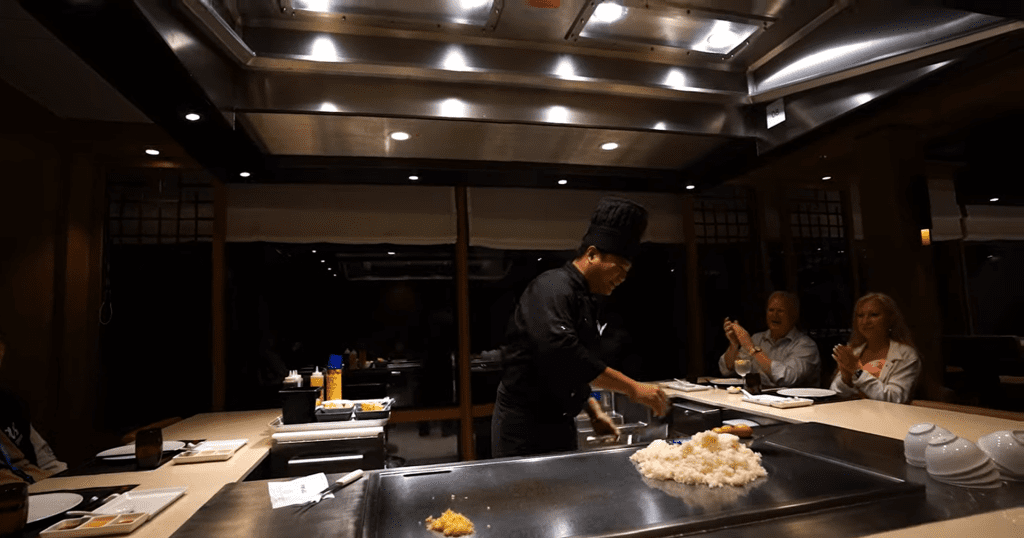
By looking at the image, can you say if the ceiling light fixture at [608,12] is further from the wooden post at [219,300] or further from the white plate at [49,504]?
the wooden post at [219,300]

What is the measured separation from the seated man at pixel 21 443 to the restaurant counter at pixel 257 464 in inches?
21.7

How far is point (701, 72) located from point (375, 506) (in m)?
2.59

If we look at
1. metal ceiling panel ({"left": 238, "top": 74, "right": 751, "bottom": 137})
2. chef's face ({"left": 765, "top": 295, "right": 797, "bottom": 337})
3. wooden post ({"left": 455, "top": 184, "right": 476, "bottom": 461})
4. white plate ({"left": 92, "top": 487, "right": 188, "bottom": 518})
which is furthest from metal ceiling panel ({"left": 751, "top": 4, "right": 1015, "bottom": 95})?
white plate ({"left": 92, "top": 487, "right": 188, "bottom": 518})

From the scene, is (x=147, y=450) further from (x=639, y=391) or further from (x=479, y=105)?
(x=479, y=105)

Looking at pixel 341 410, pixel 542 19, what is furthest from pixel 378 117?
pixel 341 410

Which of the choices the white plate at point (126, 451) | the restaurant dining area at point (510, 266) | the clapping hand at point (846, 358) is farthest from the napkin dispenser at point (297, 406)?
the clapping hand at point (846, 358)

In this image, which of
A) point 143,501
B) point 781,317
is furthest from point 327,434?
point 781,317

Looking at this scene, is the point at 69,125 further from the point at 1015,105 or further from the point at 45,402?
the point at 1015,105

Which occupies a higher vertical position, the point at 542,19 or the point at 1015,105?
the point at 542,19

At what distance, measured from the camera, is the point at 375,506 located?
1.16 meters

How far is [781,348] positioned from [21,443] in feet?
13.9

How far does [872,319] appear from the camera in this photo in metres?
2.71

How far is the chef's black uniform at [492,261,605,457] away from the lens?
6.36 ft

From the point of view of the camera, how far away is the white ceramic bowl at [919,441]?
131cm
